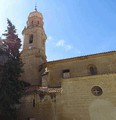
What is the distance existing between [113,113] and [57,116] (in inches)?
170

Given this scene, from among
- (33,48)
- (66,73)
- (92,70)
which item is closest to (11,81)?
(66,73)

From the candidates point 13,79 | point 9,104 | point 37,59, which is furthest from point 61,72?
point 9,104

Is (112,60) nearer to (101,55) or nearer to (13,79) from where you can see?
(101,55)

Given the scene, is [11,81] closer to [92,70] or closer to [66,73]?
[66,73]

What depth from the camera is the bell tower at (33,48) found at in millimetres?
22188

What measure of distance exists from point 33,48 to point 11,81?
9.09 metres

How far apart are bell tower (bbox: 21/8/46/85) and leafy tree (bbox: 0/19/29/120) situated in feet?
16.9

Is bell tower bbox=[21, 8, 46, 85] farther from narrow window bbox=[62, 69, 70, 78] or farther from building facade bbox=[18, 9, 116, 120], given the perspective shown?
narrow window bbox=[62, 69, 70, 78]

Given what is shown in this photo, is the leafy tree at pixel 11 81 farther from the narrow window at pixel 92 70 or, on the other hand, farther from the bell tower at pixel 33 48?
the narrow window at pixel 92 70

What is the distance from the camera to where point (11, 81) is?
1545 centimetres

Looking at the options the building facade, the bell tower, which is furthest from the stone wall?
the bell tower

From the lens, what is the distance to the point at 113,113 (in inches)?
532

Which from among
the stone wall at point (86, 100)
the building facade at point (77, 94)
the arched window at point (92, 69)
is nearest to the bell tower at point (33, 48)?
the building facade at point (77, 94)

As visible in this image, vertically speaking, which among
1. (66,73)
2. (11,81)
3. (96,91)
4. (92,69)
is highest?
(92,69)
